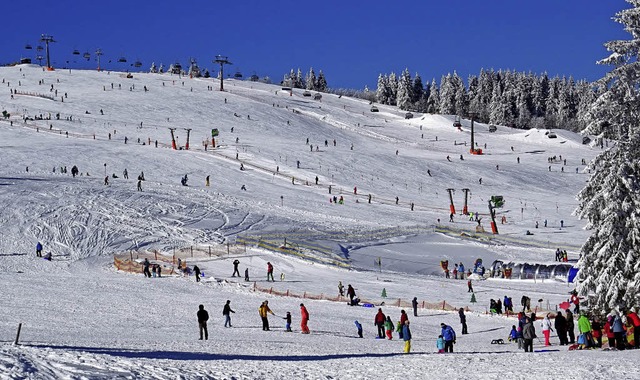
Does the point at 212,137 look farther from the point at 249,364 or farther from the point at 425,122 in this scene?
the point at 249,364

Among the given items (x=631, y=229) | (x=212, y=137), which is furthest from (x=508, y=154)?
(x=631, y=229)

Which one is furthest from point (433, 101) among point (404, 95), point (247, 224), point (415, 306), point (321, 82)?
point (415, 306)

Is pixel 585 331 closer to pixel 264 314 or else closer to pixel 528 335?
pixel 528 335

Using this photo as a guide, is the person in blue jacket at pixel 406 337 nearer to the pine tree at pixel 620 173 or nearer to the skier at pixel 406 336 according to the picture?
the skier at pixel 406 336

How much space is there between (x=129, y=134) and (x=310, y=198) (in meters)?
28.9

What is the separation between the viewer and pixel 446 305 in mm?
30203

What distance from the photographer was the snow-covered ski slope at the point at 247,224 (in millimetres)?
16297

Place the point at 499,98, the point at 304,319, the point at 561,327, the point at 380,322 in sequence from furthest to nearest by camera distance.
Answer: the point at 499,98
the point at 380,322
the point at 304,319
the point at 561,327

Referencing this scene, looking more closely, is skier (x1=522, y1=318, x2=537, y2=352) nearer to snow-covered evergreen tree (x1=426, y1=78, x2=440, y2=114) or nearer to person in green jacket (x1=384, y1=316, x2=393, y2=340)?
person in green jacket (x1=384, y1=316, x2=393, y2=340)

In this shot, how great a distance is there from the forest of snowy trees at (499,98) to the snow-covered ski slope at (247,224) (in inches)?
1054

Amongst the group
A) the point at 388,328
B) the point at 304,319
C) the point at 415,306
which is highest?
the point at 304,319

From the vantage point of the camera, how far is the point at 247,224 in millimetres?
47719

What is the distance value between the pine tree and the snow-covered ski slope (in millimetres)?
3922

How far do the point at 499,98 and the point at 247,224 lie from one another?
98383 mm
